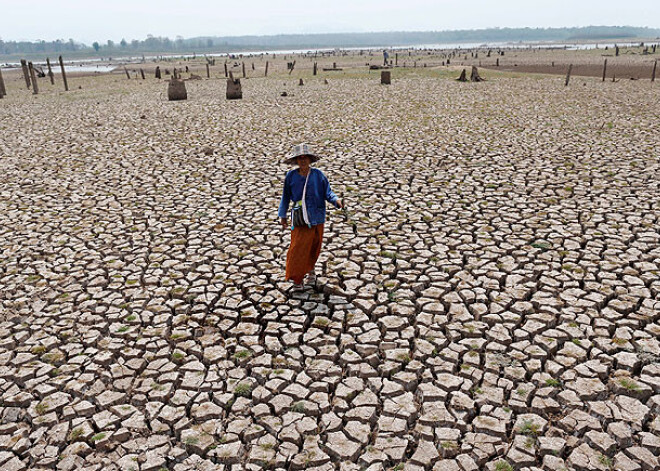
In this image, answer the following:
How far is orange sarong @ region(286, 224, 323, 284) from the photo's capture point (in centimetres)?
597

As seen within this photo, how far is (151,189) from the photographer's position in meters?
10.3

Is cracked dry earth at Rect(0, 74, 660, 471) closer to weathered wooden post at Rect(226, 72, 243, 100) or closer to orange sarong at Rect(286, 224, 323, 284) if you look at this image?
orange sarong at Rect(286, 224, 323, 284)

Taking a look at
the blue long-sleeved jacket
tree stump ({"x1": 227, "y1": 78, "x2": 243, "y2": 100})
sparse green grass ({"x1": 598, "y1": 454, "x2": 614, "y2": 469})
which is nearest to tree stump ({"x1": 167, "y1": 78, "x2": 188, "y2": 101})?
tree stump ({"x1": 227, "y1": 78, "x2": 243, "y2": 100})

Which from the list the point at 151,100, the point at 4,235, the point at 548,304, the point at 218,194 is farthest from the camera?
the point at 151,100

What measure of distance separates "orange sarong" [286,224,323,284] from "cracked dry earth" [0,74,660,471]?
0.35 metres

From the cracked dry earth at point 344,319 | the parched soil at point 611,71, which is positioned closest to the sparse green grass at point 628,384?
the cracked dry earth at point 344,319

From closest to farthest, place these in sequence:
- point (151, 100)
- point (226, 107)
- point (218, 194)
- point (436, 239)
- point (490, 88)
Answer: point (436, 239) → point (218, 194) → point (226, 107) → point (151, 100) → point (490, 88)

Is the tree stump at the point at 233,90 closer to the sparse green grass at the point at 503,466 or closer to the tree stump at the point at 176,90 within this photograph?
the tree stump at the point at 176,90

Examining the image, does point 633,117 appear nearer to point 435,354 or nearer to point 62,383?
point 435,354

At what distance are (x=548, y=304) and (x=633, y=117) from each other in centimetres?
1459

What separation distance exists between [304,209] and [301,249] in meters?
0.51

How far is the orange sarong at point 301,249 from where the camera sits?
5.97 m

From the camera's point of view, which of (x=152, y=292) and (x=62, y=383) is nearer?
(x=62, y=383)

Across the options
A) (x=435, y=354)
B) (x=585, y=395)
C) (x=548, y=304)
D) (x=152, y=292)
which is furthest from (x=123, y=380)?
(x=548, y=304)
